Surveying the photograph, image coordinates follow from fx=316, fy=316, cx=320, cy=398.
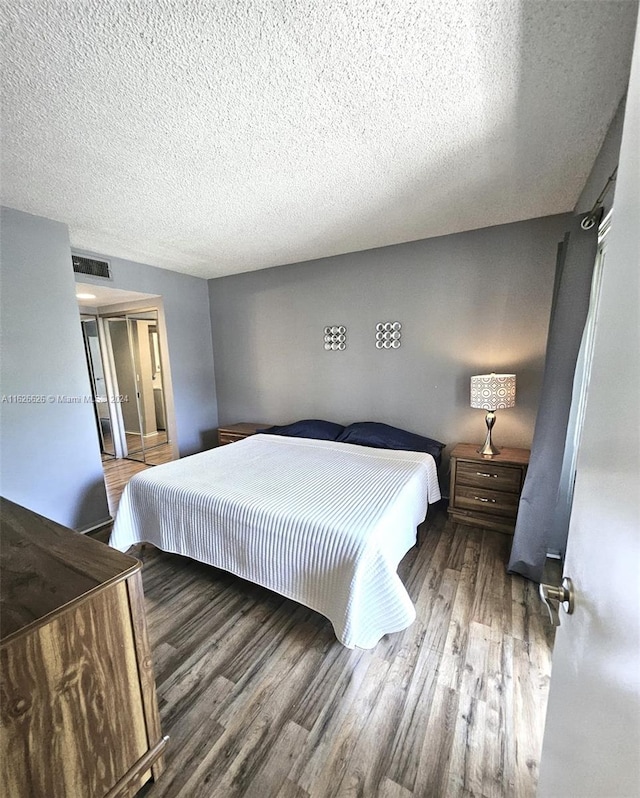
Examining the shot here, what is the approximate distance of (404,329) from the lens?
3.12 m

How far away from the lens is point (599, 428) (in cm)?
64

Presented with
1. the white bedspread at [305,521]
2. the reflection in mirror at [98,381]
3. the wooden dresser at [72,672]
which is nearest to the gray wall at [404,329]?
the white bedspread at [305,521]

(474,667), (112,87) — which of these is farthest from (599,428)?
(112,87)

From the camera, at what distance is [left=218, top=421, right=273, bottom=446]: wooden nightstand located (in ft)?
12.4

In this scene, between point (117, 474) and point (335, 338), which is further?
point (117, 474)

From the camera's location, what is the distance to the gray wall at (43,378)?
2.23 meters

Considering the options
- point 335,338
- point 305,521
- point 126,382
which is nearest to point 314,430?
point 335,338

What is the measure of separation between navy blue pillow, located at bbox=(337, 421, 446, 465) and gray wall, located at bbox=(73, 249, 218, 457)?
A: 2081mm

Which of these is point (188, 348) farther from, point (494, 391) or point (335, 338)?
point (494, 391)

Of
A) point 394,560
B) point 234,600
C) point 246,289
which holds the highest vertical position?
point 246,289

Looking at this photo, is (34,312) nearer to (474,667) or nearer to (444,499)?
(474,667)

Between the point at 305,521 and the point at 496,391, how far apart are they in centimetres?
179

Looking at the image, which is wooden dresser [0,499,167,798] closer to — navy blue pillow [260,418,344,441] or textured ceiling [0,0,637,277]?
textured ceiling [0,0,637,277]

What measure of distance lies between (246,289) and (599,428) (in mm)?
3907
